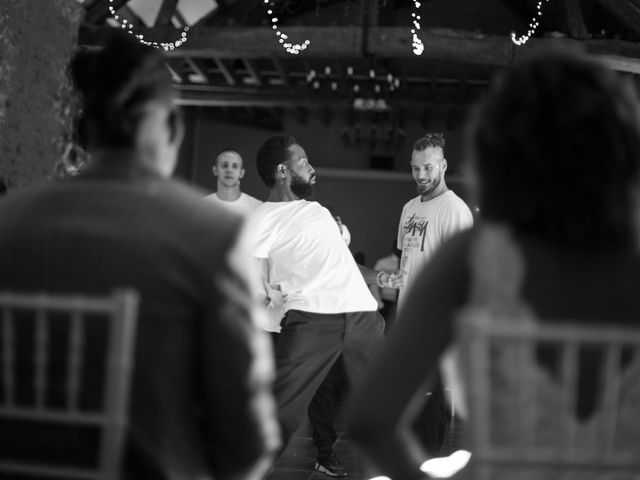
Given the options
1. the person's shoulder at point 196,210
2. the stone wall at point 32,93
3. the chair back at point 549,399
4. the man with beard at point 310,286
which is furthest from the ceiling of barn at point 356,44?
the chair back at point 549,399

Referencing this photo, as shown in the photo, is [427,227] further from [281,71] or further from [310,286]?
[281,71]

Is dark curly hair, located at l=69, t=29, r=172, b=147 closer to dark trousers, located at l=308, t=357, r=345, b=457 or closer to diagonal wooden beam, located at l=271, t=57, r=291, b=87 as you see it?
dark trousers, located at l=308, t=357, r=345, b=457

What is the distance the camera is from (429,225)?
13.1ft

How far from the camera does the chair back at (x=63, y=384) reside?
1141 millimetres

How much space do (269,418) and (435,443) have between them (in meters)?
2.77

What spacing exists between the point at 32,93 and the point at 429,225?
2858 mm

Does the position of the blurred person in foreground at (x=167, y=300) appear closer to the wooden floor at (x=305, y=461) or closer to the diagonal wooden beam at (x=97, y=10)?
the wooden floor at (x=305, y=461)

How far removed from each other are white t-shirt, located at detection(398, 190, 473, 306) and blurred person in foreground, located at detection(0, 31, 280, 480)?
108 inches

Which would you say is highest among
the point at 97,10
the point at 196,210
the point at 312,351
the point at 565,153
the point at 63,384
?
the point at 97,10

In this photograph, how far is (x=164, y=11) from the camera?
865 centimetres

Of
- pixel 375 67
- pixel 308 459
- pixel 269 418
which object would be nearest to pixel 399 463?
pixel 269 418

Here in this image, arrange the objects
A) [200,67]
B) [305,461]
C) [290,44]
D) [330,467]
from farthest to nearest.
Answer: [200,67] < [290,44] < [305,461] < [330,467]

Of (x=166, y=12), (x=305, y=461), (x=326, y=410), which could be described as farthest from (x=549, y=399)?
(x=166, y=12)

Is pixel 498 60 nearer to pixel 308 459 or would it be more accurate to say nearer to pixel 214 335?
pixel 308 459
